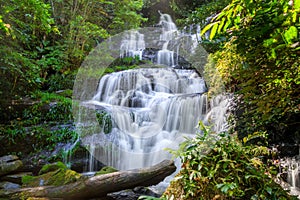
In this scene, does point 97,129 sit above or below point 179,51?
below

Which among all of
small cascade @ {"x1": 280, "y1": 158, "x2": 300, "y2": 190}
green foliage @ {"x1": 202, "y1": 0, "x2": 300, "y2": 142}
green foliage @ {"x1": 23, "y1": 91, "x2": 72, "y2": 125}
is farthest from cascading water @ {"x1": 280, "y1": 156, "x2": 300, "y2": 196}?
green foliage @ {"x1": 23, "y1": 91, "x2": 72, "y2": 125}

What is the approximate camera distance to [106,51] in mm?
11070

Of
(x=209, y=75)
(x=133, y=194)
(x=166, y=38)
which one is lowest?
(x=133, y=194)

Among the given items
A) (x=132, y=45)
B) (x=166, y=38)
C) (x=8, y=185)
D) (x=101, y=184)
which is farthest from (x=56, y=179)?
(x=166, y=38)

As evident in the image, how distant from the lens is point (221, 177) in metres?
1.35

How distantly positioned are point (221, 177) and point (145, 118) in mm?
5799

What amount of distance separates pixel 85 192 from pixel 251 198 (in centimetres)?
264

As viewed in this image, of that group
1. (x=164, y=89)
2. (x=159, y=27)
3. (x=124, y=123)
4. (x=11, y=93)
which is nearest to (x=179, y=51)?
(x=164, y=89)

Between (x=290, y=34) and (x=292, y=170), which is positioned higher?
(x=290, y=34)

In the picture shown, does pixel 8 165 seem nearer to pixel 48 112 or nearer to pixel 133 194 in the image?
pixel 48 112

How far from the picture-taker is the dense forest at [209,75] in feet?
4.17

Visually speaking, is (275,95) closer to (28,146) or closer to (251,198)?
(251,198)

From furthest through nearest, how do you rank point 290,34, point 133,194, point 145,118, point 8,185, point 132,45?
point 132,45 < point 145,118 < point 8,185 < point 133,194 < point 290,34

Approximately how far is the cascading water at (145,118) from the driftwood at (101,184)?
1.93m
